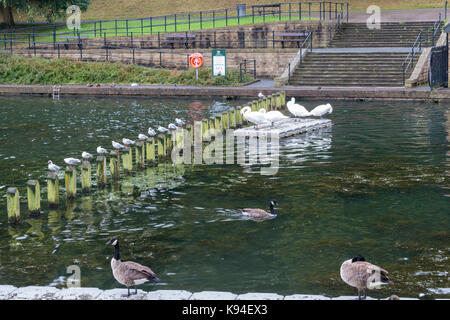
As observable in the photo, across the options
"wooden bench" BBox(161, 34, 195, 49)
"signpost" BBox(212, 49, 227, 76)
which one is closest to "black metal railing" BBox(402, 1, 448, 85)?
"signpost" BBox(212, 49, 227, 76)

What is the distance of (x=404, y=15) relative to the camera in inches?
1779

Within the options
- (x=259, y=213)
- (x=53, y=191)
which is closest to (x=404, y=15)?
(x=259, y=213)

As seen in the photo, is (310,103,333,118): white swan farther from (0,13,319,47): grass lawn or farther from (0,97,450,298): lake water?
(0,13,319,47): grass lawn

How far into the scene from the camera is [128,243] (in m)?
14.1

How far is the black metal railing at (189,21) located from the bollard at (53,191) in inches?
1159

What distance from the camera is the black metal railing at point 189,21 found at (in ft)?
152

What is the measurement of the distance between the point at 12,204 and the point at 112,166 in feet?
13.3

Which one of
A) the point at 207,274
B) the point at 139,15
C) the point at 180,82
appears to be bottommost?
the point at 207,274

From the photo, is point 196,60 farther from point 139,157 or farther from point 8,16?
point 8,16

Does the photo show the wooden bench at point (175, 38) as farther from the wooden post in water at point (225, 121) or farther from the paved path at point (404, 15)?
the wooden post in water at point (225, 121)

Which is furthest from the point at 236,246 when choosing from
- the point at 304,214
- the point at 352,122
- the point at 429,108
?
the point at 429,108

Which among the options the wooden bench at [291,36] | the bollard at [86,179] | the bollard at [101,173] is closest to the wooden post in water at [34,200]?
the bollard at [86,179]
